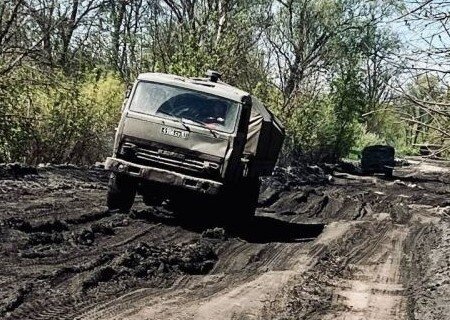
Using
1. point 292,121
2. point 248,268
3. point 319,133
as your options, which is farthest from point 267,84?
point 248,268

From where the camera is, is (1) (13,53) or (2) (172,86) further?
(1) (13,53)

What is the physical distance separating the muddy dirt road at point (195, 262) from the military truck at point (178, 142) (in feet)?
1.91

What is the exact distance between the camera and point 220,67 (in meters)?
27.0

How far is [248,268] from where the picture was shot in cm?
966

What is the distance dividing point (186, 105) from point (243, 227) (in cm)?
262

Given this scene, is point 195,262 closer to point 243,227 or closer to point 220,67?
point 243,227

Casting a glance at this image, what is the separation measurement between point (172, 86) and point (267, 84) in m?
20.8

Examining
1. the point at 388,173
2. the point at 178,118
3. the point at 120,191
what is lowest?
the point at 120,191

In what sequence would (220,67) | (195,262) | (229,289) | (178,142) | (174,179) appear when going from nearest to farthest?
(229,289) → (195,262) → (174,179) → (178,142) → (220,67)

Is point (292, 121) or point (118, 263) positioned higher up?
point (292, 121)

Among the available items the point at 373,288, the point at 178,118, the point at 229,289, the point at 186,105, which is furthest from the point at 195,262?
the point at 186,105

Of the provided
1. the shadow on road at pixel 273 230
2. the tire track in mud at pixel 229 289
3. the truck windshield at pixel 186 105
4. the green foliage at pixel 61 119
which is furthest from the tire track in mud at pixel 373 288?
the green foliage at pixel 61 119

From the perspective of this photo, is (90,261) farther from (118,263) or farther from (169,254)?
(169,254)

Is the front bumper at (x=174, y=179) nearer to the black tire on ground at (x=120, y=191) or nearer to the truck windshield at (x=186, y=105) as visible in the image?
the black tire on ground at (x=120, y=191)
